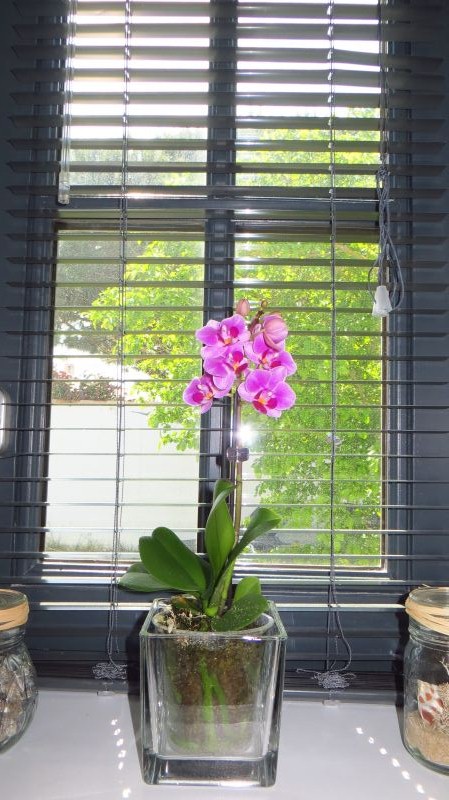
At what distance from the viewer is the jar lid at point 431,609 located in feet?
2.36

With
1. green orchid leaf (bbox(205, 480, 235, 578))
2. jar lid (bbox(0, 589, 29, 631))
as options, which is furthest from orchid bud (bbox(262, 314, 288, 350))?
jar lid (bbox(0, 589, 29, 631))

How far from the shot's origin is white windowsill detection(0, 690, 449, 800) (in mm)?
675

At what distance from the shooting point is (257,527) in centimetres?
74

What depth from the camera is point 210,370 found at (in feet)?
2.45

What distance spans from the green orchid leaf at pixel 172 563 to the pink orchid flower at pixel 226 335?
→ 0.25 metres

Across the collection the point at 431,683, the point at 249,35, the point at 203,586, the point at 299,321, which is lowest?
the point at 431,683

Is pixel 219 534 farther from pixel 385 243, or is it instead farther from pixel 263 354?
pixel 385 243

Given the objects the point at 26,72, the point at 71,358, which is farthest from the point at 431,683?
the point at 26,72

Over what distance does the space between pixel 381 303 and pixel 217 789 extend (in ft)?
2.42

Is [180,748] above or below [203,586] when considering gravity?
below

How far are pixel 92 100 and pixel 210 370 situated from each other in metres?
0.61

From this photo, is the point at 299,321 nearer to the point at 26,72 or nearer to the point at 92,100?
the point at 92,100

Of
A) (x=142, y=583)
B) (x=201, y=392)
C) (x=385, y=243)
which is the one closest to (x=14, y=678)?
(x=142, y=583)

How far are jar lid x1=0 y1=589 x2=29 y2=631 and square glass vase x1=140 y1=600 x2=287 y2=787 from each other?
0.19 meters
